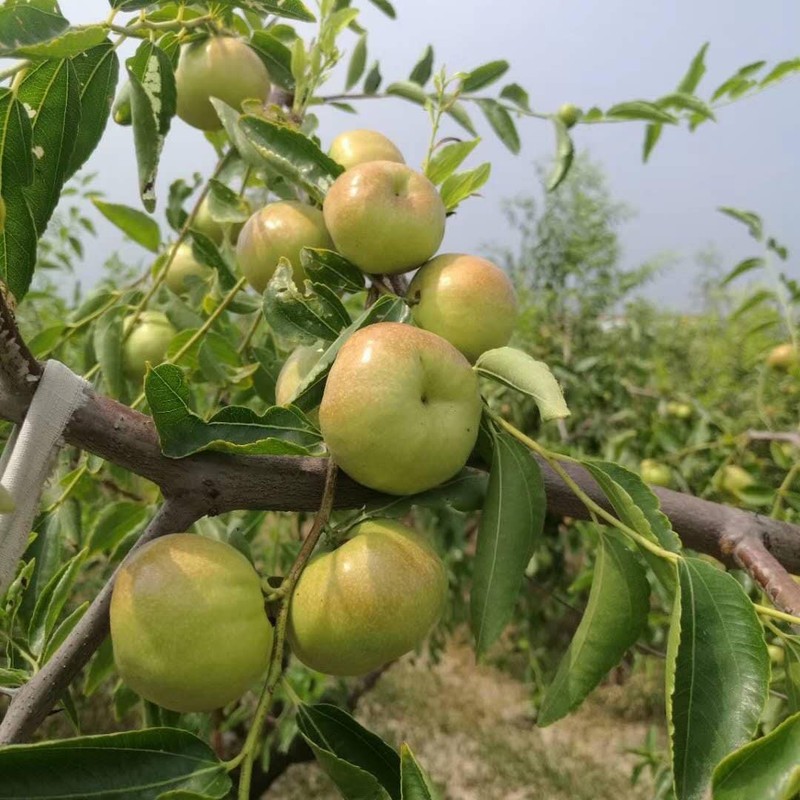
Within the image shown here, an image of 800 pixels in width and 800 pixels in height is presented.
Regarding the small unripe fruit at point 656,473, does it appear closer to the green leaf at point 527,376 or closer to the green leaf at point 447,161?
the green leaf at point 447,161

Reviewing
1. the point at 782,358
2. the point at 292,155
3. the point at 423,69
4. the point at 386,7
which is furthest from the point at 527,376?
the point at 782,358

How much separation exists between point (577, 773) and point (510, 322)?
270 centimetres

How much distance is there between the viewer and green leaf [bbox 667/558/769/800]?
17.5 inches

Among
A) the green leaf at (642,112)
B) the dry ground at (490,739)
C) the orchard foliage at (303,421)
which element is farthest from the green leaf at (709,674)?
the dry ground at (490,739)

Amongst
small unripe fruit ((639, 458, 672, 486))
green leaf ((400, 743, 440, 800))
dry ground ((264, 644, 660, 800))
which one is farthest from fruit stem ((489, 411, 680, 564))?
dry ground ((264, 644, 660, 800))

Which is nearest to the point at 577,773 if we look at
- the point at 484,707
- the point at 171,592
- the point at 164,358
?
the point at 484,707

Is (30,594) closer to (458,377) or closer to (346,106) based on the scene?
(458,377)

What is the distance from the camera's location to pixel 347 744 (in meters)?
0.59

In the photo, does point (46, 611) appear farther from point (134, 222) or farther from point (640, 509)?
point (134, 222)

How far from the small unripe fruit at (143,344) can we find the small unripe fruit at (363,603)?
0.53 meters

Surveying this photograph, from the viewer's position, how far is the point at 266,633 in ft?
1.83

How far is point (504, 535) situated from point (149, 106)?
583 millimetres

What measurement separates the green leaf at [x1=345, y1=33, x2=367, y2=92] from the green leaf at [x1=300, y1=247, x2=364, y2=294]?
59 cm

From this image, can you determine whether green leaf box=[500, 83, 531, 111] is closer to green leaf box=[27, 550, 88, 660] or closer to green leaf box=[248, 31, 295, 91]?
green leaf box=[248, 31, 295, 91]
